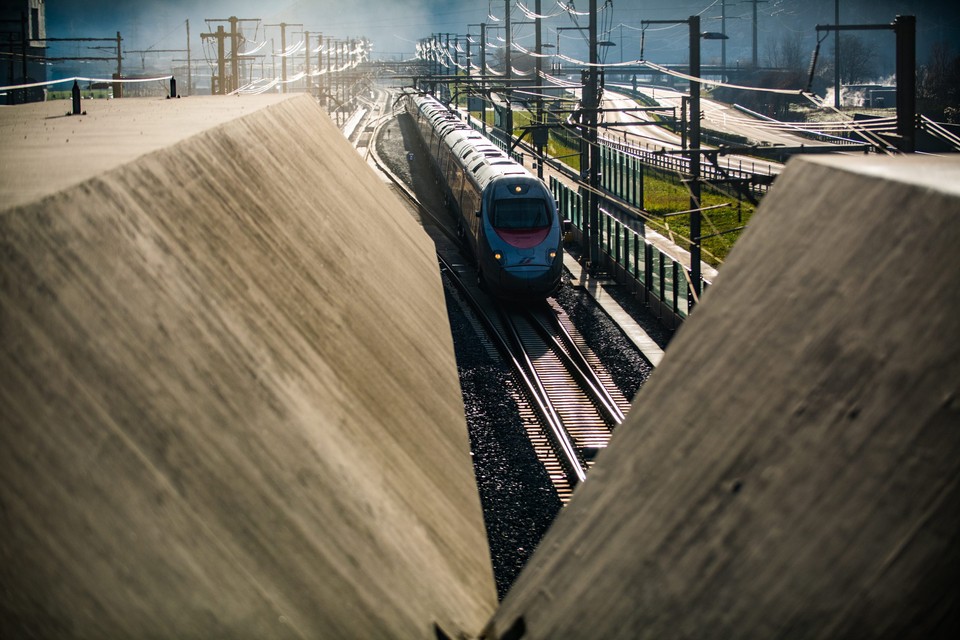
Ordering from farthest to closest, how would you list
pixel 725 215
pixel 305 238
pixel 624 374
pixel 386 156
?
pixel 386 156 → pixel 725 215 → pixel 624 374 → pixel 305 238

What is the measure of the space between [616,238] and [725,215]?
1139cm

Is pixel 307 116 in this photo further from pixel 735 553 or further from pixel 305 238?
pixel 735 553

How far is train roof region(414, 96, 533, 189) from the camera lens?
2209 cm

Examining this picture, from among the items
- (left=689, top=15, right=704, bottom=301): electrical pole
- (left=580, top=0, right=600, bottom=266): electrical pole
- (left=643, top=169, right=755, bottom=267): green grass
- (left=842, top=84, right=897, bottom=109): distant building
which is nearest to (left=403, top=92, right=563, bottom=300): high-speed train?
(left=580, top=0, right=600, bottom=266): electrical pole

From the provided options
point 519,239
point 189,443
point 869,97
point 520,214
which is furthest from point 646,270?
point 869,97

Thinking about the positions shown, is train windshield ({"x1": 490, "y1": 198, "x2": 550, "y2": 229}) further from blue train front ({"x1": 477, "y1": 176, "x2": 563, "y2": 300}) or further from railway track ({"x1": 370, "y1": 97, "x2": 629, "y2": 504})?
railway track ({"x1": 370, "y1": 97, "x2": 629, "y2": 504})

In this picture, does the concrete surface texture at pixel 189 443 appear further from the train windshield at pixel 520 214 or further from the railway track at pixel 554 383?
the train windshield at pixel 520 214

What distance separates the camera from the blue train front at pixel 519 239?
20.1 metres

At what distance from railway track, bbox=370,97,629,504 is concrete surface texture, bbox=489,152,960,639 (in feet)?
26.5

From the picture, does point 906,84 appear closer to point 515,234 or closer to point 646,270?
point 646,270

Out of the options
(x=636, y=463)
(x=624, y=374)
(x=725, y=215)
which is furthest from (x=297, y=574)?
(x=725, y=215)

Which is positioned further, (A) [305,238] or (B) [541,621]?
(A) [305,238]

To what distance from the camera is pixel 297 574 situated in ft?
8.27

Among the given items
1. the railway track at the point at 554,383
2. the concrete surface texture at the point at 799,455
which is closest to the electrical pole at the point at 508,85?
the railway track at the point at 554,383
